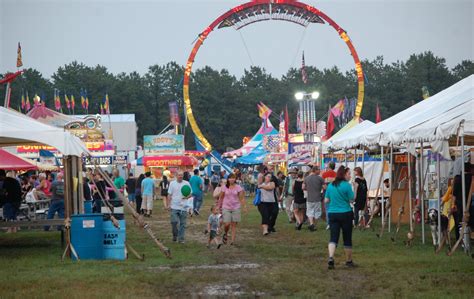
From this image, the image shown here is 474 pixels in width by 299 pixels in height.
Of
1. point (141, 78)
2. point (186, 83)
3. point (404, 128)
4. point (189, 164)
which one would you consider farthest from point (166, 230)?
point (141, 78)

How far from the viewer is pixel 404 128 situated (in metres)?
16.4

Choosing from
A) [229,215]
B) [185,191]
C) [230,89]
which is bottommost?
[229,215]

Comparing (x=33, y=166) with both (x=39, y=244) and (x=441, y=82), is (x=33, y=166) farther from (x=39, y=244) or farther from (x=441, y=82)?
(x=441, y=82)

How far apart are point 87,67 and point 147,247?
118767mm

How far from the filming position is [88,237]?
15.2m

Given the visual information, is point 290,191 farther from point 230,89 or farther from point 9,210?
point 230,89

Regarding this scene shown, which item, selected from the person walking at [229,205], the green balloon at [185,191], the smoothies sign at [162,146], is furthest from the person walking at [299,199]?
the smoothies sign at [162,146]

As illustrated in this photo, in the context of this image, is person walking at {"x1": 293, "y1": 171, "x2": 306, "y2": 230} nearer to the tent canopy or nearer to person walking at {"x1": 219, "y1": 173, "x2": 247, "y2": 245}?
person walking at {"x1": 219, "y1": 173, "x2": 247, "y2": 245}

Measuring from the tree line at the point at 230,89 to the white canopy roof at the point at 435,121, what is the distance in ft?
283

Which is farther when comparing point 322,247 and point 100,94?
point 100,94

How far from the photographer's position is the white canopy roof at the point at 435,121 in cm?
1414

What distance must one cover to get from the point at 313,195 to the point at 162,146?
31470 mm

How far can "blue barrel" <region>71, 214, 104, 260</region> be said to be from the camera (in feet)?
50.0

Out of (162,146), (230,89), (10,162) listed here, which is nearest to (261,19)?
(162,146)
